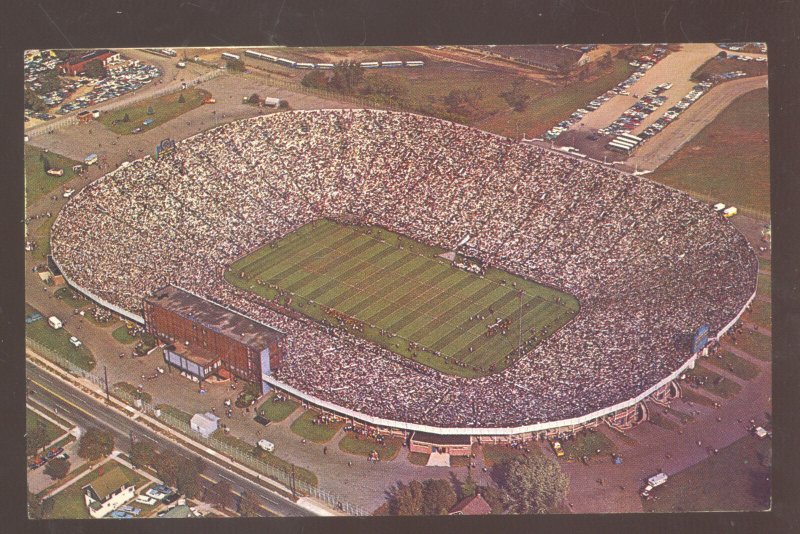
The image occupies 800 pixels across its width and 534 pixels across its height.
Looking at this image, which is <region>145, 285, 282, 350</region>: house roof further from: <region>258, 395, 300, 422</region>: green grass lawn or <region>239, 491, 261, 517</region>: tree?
<region>239, 491, 261, 517</region>: tree

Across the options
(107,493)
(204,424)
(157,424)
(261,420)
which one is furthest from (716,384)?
Result: (107,493)

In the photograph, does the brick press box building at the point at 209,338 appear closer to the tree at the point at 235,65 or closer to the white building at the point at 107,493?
the white building at the point at 107,493

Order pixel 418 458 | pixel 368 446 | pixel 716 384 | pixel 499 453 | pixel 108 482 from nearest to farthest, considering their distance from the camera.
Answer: pixel 108 482 < pixel 418 458 < pixel 499 453 < pixel 368 446 < pixel 716 384

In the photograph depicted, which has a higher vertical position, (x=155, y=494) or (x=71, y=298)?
(x=71, y=298)

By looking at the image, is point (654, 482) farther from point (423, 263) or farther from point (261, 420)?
point (423, 263)

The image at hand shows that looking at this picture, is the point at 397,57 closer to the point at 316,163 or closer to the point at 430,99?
the point at 430,99

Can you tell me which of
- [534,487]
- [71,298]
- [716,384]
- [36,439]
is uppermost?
[71,298]

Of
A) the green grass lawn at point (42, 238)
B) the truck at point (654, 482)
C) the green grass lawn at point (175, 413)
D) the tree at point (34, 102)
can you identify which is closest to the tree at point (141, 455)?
the green grass lawn at point (175, 413)
